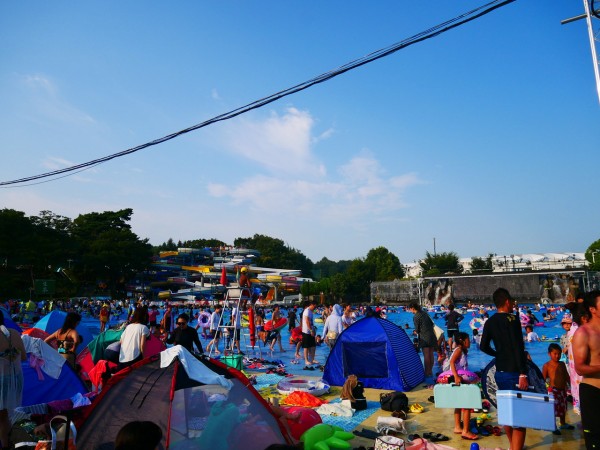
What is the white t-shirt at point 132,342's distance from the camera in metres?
7.43

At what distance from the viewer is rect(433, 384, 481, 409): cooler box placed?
19.8 feet

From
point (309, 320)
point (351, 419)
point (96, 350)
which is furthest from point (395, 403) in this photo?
point (96, 350)

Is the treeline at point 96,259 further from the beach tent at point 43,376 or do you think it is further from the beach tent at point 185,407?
the beach tent at point 185,407

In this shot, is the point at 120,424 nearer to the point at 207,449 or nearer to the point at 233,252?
the point at 207,449

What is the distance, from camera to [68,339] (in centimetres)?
772

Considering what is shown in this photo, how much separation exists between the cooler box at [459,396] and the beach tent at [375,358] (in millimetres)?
3521

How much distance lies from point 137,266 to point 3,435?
64.0 meters

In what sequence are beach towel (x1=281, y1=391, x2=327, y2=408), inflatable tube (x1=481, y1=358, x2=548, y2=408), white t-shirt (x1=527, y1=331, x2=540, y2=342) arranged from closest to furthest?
inflatable tube (x1=481, y1=358, x2=548, y2=408) < beach towel (x1=281, y1=391, x2=327, y2=408) < white t-shirt (x1=527, y1=331, x2=540, y2=342)

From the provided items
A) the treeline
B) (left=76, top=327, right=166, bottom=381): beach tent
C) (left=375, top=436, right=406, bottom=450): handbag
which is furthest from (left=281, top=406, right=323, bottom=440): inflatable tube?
the treeline

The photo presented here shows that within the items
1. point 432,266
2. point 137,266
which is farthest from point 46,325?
point 432,266

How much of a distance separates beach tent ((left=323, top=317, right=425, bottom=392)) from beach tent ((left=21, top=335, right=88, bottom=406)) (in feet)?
18.5

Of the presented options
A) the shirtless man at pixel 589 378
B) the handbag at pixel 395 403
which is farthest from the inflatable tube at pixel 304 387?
the shirtless man at pixel 589 378

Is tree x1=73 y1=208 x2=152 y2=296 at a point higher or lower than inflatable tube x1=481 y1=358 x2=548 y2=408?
higher

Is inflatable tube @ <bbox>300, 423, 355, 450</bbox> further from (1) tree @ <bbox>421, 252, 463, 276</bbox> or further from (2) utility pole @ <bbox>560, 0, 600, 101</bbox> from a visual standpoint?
(1) tree @ <bbox>421, 252, 463, 276</bbox>
